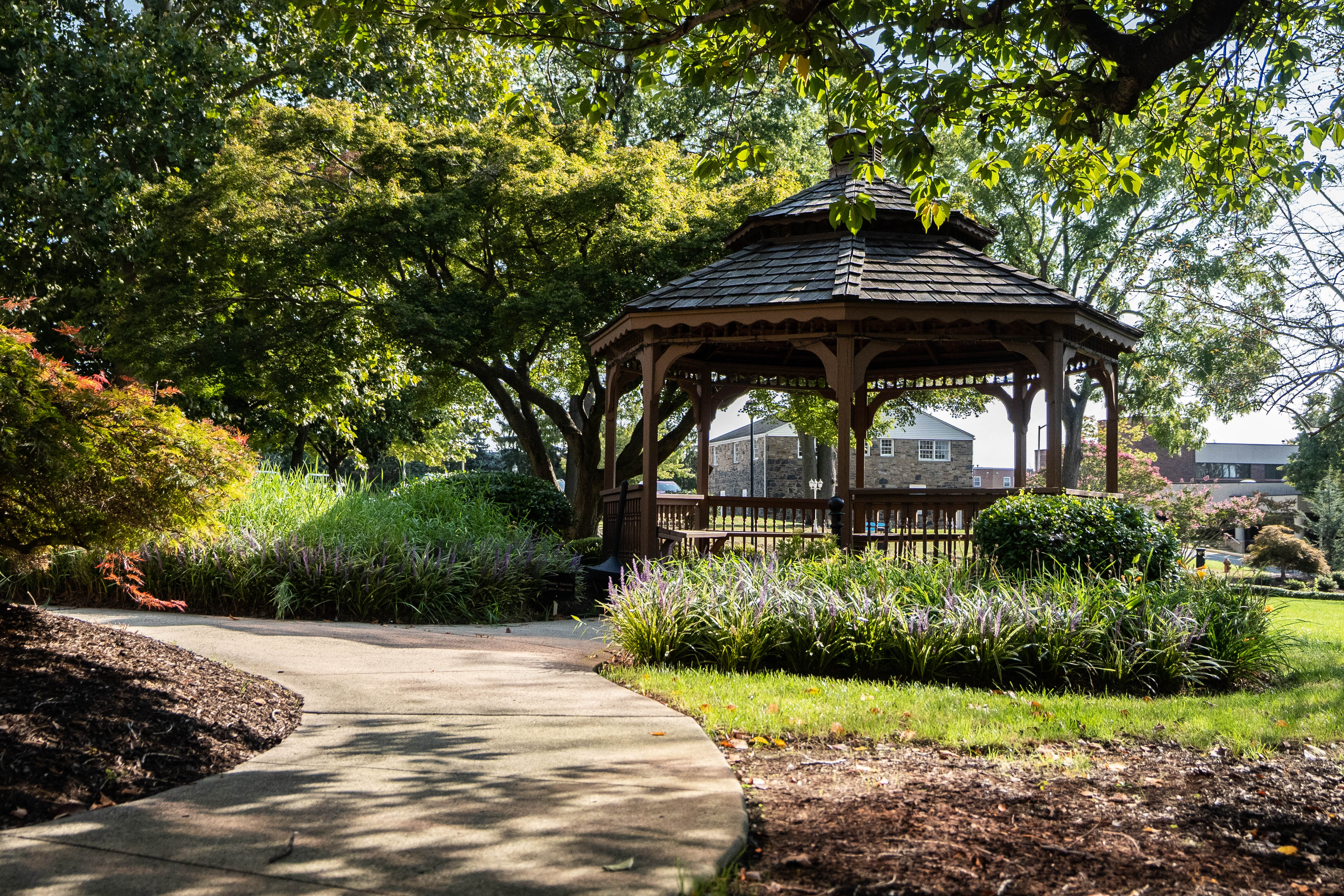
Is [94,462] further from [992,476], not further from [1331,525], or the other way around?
[992,476]

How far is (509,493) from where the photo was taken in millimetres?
14172

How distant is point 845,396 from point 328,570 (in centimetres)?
600

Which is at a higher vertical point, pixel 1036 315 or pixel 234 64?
pixel 234 64

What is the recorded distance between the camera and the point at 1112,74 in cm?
689

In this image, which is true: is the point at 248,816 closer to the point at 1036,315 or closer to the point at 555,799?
the point at 555,799

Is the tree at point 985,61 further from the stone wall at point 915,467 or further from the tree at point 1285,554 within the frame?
the stone wall at point 915,467

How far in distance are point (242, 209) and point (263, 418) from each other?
9375 millimetres

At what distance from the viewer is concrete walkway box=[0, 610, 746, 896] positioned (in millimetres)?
2801

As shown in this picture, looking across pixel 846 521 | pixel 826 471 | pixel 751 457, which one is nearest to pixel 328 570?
pixel 846 521

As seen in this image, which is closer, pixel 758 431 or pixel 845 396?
pixel 845 396

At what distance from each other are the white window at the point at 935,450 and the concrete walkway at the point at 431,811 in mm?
42520

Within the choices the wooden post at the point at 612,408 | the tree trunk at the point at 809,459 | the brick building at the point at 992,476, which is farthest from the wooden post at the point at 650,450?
the brick building at the point at 992,476

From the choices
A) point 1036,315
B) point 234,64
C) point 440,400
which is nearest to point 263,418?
point 440,400

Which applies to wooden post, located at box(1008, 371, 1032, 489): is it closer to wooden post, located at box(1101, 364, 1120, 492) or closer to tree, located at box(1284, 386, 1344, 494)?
wooden post, located at box(1101, 364, 1120, 492)
